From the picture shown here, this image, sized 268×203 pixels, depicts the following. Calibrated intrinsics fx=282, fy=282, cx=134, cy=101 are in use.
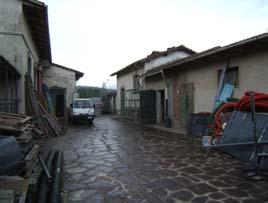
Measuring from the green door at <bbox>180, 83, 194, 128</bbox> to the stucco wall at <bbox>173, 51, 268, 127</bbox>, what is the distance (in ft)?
0.88

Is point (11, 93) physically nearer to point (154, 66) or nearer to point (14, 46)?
point (14, 46)

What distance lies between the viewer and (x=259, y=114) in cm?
710

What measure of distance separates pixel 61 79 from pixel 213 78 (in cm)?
1409

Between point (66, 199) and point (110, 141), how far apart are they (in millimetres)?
6184

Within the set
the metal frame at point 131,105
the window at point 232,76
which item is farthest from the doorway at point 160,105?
the window at point 232,76

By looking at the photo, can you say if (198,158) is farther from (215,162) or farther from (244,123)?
(244,123)

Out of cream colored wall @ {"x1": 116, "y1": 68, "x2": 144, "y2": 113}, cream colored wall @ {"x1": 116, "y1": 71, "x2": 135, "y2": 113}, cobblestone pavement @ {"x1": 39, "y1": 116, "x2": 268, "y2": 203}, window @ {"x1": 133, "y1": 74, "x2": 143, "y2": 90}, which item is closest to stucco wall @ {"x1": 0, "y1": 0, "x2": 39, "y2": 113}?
cobblestone pavement @ {"x1": 39, "y1": 116, "x2": 268, "y2": 203}

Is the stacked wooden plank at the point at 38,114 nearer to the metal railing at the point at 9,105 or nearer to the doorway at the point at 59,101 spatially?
the metal railing at the point at 9,105

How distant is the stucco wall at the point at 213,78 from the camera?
924 cm

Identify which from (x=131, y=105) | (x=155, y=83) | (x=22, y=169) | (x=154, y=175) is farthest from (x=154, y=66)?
(x=22, y=169)

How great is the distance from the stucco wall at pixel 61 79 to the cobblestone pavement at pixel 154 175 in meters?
13.5

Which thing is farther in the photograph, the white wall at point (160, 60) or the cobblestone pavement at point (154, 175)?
the white wall at point (160, 60)

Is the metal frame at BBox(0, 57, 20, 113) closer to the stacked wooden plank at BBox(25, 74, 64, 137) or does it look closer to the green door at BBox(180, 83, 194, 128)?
the stacked wooden plank at BBox(25, 74, 64, 137)

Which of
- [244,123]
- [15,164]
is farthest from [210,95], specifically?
[15,164]
